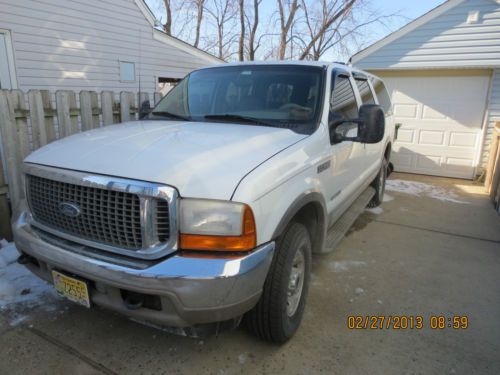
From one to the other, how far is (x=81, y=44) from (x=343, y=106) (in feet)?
23.8

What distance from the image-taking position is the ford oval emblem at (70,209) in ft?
6.85

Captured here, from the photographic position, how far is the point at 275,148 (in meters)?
2.32

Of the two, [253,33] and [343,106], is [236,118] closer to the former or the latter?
[343,106]

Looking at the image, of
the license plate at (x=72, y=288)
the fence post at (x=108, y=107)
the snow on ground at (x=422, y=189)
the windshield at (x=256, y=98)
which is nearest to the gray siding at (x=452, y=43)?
the snow on ground at (x=422, y=189)

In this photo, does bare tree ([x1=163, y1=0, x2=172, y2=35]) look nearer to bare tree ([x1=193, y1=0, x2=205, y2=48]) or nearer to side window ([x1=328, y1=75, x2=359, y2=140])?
bare tree ([x1=193, y1=0, x2=205, y2=48])

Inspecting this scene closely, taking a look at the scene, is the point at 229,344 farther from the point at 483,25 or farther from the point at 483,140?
the point at 483,25

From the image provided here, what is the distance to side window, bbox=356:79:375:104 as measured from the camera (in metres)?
4.24

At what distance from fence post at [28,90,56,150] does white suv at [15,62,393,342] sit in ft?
5.37

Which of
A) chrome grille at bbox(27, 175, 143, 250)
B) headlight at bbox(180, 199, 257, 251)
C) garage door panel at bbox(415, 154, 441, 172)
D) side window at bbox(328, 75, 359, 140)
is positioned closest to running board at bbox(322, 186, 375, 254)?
side window at bbox(328, 75, 359, 140)

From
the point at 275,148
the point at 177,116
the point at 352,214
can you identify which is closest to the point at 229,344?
the point at 275,148

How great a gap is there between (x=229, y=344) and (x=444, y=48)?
28.3 feet

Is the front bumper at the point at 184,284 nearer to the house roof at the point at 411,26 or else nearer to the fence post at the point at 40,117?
the fence post at the point at 40,117

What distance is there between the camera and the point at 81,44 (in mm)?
8273
